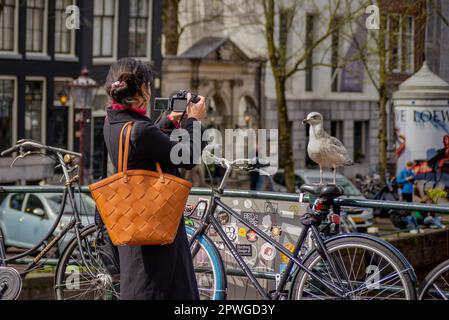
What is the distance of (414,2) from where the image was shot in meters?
10.8

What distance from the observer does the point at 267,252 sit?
21.9ft

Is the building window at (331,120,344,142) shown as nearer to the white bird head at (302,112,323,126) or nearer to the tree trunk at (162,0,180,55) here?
the tree trunk at (162,0,180,55)

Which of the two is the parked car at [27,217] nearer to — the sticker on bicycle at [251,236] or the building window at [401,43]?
the building window at [401,43]

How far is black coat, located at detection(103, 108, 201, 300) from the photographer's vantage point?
4.89 metres

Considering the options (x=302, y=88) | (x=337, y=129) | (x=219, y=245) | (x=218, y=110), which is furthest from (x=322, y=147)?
(x=337, y=129)

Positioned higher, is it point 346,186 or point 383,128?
point 383,128

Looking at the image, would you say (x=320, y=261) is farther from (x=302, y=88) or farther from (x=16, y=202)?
(x=302, y=88)

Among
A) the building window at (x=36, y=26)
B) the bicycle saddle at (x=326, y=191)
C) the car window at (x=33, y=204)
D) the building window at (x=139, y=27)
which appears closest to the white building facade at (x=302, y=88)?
the building window at (x=139, y=27)

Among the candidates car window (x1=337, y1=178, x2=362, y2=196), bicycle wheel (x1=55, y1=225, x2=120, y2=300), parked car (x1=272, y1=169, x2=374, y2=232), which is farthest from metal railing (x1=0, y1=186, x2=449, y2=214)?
car window (x1=337, y1=178, x2=362, y2=196)

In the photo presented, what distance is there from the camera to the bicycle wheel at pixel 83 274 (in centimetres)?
643

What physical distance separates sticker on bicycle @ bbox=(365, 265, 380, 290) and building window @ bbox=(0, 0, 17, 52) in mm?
19637

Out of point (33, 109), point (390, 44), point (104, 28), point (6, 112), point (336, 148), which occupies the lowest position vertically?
point (336, 148)

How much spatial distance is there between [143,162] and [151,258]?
415 mm
